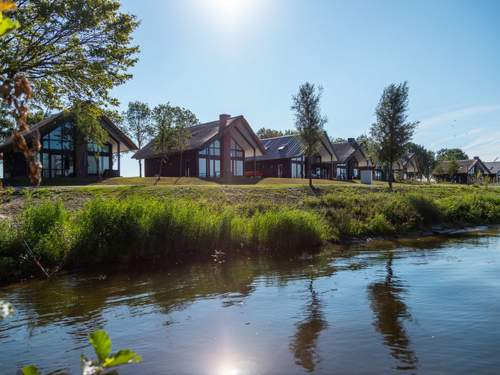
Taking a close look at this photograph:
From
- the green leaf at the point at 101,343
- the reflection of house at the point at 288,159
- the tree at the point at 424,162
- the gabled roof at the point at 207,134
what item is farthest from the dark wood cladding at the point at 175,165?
the tree at the point at 424,162

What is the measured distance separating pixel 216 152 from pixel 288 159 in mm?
11132

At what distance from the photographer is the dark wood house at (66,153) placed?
34.9 m

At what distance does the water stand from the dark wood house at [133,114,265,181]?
31503mm

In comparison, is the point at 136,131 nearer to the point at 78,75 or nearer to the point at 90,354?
the point at 78,75

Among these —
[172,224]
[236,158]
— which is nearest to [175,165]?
[236,158]

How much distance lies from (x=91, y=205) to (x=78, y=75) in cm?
733

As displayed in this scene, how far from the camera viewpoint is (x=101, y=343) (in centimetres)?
141

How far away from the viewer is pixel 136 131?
6331 cm

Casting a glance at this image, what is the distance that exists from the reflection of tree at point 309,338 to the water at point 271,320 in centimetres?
2

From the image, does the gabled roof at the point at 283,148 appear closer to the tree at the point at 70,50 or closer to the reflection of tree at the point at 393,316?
the tree at the point at 70,50

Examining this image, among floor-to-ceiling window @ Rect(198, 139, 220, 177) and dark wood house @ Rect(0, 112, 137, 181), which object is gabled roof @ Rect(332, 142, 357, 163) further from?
dark wood house @ Rect(0, 112, 137, 181)

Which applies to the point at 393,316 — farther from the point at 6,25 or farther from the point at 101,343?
the point at 6,25

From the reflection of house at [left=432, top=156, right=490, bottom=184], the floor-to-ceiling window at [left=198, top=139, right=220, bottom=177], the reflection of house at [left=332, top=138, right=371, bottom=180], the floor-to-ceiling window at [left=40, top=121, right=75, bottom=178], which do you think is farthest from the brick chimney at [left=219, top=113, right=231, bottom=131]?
the reflection of house at [left=432, top=156, right=490, bottom=184]

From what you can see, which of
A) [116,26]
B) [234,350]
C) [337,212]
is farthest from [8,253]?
[337,212]
